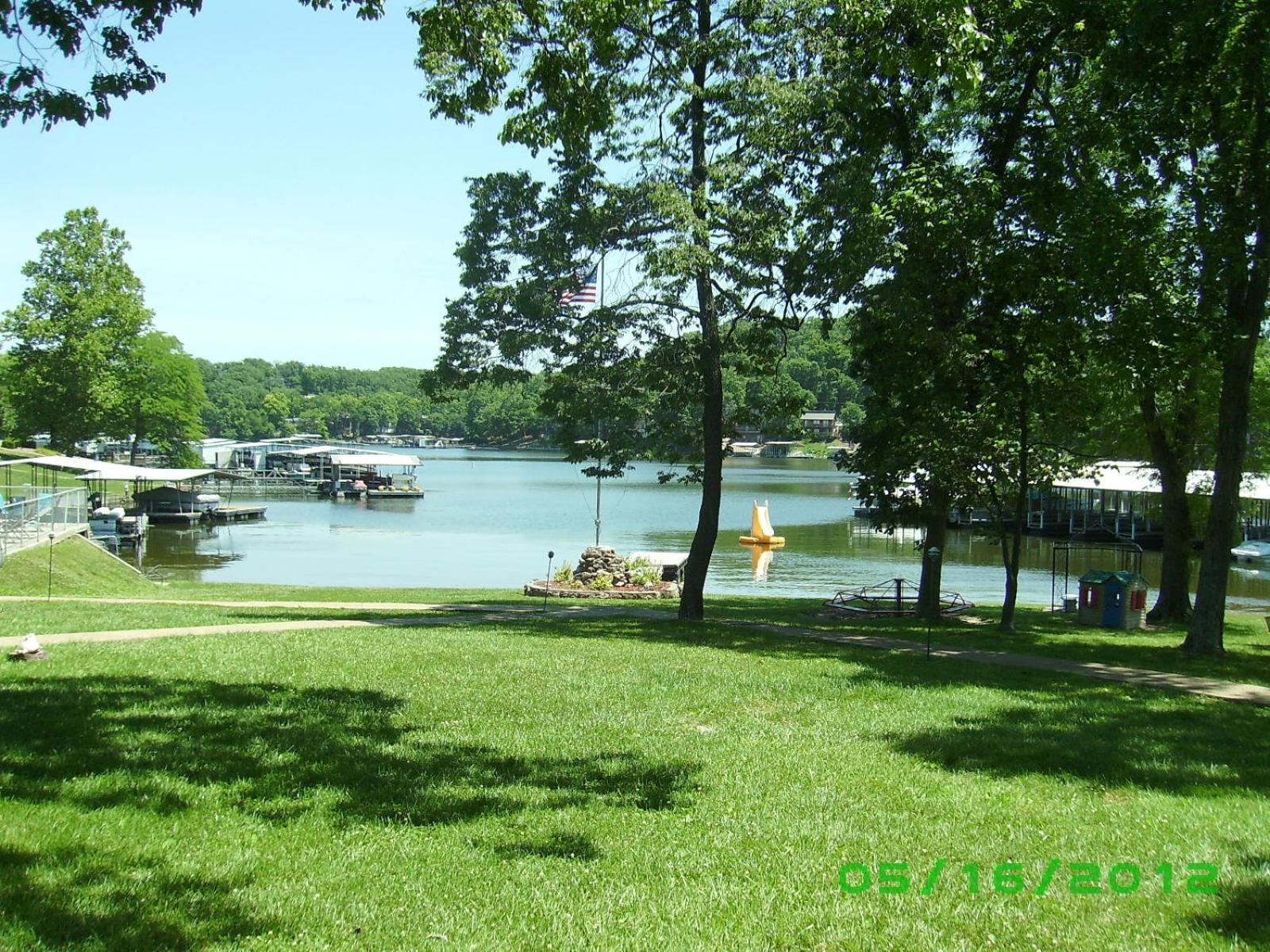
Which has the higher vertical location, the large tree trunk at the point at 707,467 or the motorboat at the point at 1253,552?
the large tree trunk at the point at 707,467

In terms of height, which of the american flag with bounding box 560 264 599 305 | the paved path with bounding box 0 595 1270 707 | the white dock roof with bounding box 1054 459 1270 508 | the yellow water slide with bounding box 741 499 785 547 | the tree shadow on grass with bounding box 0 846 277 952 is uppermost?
the american flag with bounding box 560 264 599 305

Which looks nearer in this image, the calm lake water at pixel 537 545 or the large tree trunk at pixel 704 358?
the large tree trunk at pixel 704 358

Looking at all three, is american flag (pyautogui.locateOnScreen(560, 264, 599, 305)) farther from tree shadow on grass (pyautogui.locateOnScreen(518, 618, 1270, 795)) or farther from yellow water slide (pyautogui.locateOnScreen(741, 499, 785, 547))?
yellow water slide (pyautogui.locateOnScreen(741, 499, 785, 547))

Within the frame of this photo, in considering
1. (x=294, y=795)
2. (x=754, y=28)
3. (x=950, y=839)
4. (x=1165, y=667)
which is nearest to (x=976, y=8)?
(x=754, y=28)

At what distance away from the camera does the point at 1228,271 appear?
14.0 meters

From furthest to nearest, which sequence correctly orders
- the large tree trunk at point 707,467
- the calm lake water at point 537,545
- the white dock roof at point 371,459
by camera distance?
1. the white dock roof at point 371,459
2. the calm lake water at point 537,545
3. the large tree trunk at point 707,467

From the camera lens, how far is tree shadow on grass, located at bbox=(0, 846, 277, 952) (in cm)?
416

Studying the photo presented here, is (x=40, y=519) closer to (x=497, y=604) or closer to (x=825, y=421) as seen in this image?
(x=497, y=604)

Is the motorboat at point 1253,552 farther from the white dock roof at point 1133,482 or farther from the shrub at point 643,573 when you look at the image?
the shrub at point 643,573

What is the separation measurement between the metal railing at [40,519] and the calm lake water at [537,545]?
519cm

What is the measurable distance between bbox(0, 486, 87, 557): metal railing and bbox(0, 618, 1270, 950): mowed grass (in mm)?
19002

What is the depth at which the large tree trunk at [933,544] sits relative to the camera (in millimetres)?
19109

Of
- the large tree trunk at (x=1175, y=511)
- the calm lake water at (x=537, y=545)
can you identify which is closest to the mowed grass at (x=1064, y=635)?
the large tree trunk at (x=1175, y=511)

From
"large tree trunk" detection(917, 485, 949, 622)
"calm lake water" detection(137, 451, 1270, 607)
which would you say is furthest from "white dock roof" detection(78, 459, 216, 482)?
"large tree trunk" detection(917, 485, 949, 622)
